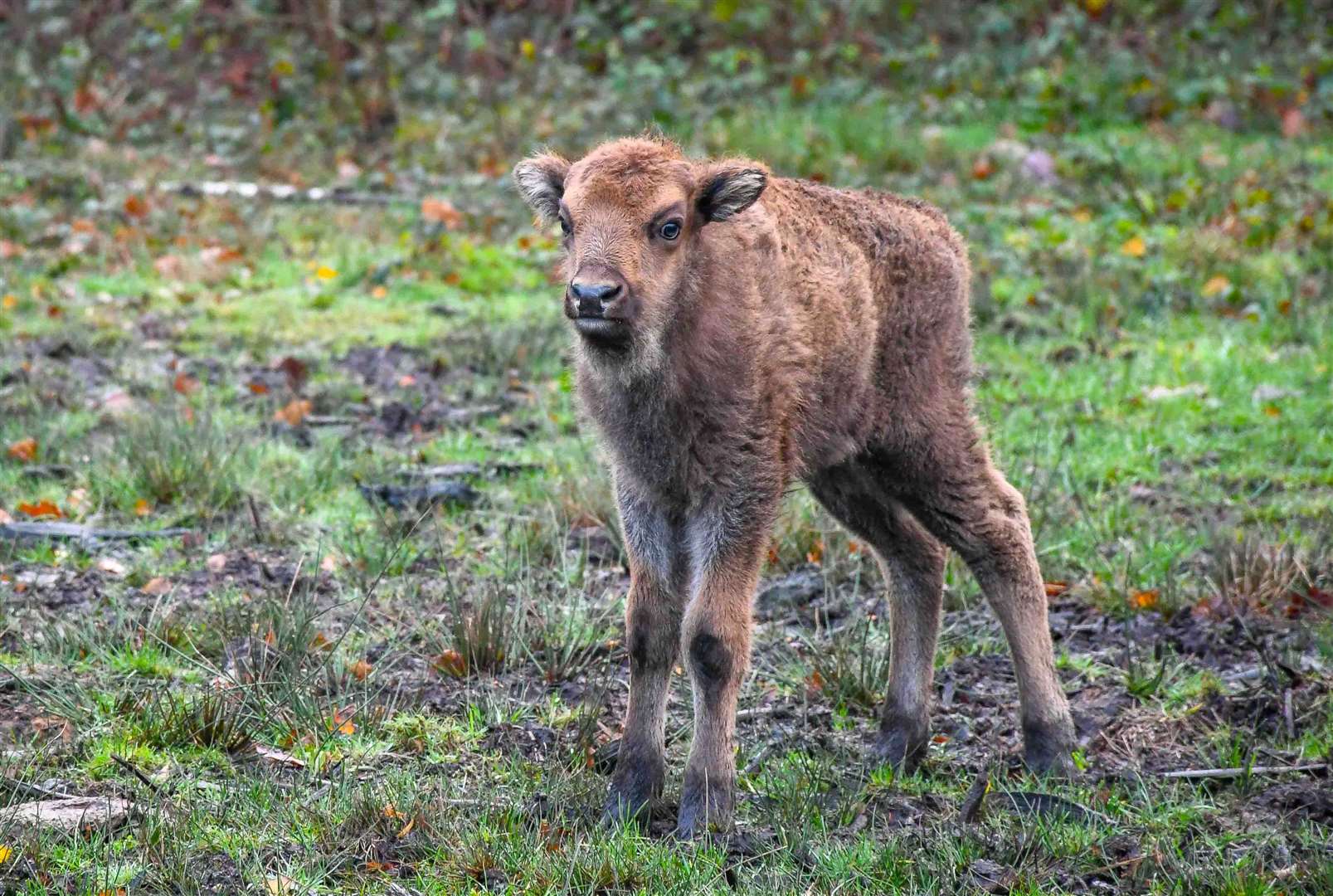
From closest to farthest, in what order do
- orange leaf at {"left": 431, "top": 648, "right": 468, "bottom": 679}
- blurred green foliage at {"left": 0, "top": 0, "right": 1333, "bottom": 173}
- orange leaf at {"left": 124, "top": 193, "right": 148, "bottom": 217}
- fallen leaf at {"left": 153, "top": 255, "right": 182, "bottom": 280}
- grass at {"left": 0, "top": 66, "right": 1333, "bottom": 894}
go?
grass at {"left": 0, "top": 66, "right": 1333, "bottom": 894} < orange leaf at {"left": 431, "top": 648, "right": 468, "bottom": 679} < fallen leaf at {"left": 153, "top": 255, "right": 182, "bottom": 280} < orange leaf at {"left": 124, "top": 193, "right": 148, "bottom": 217} < blurred green foliage at {"left": 0, "top": 0, "right": 1333, "bottom": 173}

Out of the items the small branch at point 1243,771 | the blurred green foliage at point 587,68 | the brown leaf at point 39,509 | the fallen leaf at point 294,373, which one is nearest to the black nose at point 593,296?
A: the small branch at point 1243,771

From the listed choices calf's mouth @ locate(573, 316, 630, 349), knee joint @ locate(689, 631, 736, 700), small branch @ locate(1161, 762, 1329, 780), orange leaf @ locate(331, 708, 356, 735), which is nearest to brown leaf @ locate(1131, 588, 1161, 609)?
small branch @ locate(1161, 762, 1329, 780)

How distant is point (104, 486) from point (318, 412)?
1.77 meters

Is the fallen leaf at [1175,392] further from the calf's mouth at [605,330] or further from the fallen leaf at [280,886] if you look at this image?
the fallen leaf at [280,886]

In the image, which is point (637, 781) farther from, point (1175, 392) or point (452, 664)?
point (1175, 392)

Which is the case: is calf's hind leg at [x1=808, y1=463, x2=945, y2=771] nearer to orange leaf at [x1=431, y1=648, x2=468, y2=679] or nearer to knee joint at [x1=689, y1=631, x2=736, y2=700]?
knee joint at [x1=689, y1=631, x2=736, y2=700]

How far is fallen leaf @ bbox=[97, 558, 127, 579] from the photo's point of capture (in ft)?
22.8

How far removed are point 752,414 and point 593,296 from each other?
0.68 metres

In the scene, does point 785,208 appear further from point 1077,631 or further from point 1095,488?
point 1095,488

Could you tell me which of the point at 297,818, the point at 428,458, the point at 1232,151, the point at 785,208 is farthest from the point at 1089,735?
the point at 1232,151

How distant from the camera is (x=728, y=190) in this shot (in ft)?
16.8

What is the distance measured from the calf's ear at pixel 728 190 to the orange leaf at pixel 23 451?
15.7 ft

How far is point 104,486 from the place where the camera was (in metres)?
7.89

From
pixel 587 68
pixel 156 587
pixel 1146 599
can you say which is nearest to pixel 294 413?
pixel 156 587
